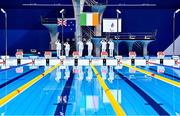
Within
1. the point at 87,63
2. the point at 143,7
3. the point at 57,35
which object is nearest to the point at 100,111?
the point at 87,63

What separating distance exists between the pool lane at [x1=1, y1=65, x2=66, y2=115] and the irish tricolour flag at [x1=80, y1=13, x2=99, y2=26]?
14.1 metres

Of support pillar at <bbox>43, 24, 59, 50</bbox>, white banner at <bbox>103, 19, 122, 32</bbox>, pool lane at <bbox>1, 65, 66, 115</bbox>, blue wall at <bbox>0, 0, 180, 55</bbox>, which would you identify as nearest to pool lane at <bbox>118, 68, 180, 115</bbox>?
pool lane at <bbox>1, 65, 66, 115</bbox>

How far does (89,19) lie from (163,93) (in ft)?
50.4

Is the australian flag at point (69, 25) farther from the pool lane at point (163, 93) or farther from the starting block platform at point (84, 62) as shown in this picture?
the pool lane at point (163, 93)

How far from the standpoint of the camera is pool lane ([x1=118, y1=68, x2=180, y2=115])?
5480 millimetres

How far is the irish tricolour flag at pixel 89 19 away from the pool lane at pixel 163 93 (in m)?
13.1

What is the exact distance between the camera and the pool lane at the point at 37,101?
16.7 ft

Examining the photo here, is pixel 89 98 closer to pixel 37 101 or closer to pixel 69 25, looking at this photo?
pixel 37 101

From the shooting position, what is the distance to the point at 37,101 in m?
5.88

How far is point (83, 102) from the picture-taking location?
5.74m

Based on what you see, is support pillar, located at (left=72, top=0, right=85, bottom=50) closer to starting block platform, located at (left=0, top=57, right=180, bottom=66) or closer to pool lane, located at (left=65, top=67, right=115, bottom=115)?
starting block platform, located at (left=0, top=57, right=180, bottom=66)

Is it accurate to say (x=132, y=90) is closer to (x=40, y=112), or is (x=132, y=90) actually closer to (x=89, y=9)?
(x=40, y=112)

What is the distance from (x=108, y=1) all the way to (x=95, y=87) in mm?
16881

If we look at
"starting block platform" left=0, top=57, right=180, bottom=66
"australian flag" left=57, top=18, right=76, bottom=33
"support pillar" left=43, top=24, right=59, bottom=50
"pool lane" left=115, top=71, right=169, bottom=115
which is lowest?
"pool lane" left=115, top=71, right=169, bottom=115
